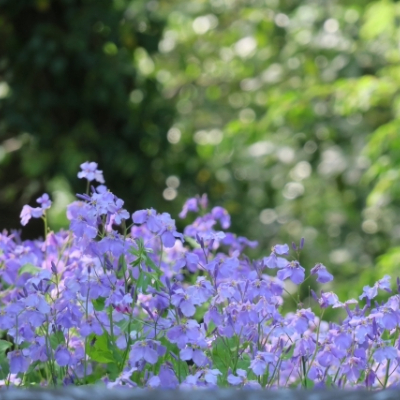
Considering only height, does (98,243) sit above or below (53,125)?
below

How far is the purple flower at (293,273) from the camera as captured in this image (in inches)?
49.0

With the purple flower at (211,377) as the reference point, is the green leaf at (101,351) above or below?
above

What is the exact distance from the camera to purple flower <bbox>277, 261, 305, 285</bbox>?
1.25 meters

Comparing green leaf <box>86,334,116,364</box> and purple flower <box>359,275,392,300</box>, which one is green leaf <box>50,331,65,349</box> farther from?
purple flower <box>359,275,392,300</box>

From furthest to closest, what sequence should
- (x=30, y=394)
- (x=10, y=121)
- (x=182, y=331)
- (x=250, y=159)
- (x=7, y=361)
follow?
(x=250, y=159), (x=10, y=121), (x=7, y=361), (x=182, y=331), (x=30, y=394)

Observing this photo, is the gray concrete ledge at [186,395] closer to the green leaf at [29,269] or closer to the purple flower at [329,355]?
the purple flower at [329,355]

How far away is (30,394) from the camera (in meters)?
0.68

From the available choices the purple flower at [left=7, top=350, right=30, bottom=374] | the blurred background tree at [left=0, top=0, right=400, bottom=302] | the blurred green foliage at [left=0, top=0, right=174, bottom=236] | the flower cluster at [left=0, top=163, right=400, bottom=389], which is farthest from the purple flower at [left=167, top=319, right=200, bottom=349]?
the blurred green foliage at [left=0, top=0, right=174, bottom=236]

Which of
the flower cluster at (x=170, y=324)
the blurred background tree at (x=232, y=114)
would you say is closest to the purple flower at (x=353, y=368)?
the flower cluster at (x=170, y=324)

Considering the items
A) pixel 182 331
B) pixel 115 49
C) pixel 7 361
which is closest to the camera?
pixel 182 331

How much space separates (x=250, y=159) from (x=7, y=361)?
130 inches

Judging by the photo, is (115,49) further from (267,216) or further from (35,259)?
(35,259)

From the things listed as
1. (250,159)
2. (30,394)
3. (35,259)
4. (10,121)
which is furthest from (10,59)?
(30,394)

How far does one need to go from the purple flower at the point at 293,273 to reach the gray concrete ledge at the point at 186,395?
20.9 inches
